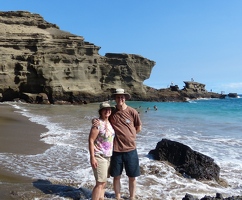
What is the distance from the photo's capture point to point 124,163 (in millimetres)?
4898

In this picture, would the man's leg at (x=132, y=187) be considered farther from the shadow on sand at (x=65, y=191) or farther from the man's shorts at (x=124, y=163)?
the shadow on sand at (x=65, y=191)

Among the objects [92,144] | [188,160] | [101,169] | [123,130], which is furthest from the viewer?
[188,160]

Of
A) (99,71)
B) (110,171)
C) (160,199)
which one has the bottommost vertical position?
(160,199)

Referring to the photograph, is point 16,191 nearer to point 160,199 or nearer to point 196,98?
point 160,199

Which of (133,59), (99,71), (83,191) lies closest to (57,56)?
(99,71)

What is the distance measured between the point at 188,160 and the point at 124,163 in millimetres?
2774

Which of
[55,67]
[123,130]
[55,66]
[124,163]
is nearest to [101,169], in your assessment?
[124,163]

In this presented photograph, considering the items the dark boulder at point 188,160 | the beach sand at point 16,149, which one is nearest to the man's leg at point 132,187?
the beach sand at point 16,149

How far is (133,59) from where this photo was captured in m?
54.0

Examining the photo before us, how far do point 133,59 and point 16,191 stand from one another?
49891 mm

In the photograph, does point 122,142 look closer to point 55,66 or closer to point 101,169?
point 101,169

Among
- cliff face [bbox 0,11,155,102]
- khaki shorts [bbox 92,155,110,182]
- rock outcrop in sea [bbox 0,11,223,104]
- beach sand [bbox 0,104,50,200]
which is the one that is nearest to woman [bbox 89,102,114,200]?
khaki shorts [bbox 92,155,110,182]

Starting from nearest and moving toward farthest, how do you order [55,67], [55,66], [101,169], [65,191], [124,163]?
1. [101,169]
2. [124,163]
3. [65,191]
4. [55,67]
5. [55,66]

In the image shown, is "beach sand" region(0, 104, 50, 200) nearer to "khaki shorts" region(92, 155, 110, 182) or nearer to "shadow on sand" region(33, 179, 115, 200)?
"shadow on sand" region(33, 179, 115, 200)
